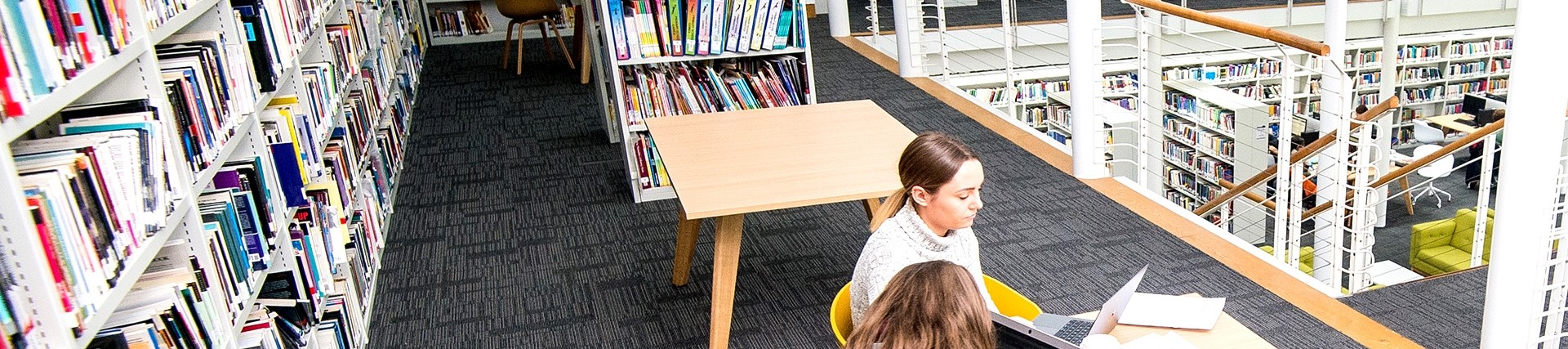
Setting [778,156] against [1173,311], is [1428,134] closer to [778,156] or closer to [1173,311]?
[778,156]

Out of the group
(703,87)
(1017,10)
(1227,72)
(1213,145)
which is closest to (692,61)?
(703,87)

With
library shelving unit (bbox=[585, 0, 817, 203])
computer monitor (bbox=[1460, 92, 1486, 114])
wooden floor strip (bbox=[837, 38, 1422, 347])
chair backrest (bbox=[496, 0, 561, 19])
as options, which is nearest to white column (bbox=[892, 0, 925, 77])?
wooden floor strip (bbox=[837, 38, 1422, 347])

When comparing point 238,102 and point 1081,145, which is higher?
point 238,102

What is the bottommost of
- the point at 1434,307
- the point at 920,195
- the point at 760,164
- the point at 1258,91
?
the point at 1258,91

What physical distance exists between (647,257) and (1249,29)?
2109mm

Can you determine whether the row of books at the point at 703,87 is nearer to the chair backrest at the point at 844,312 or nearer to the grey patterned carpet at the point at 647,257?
the grey patterned carpet at the point at 647,257

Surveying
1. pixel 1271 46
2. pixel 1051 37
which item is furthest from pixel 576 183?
pixel 1271 46

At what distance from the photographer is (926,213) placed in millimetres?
2027

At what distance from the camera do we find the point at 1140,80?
3.71 m

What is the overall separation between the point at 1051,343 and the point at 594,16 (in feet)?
12.4

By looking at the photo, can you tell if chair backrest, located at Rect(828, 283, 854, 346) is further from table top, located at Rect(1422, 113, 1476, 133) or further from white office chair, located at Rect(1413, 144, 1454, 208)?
table top, located at Rect(1422, 113, 1476, 133)

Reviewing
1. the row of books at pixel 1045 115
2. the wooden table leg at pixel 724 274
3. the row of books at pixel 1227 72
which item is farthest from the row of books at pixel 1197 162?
the wooden table leg at pixel 724 274

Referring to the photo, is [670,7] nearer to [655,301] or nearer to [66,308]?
[655,301]

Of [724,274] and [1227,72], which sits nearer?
[724,274]
